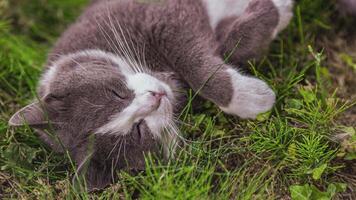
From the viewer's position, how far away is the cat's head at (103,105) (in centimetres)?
251

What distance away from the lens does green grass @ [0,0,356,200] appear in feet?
8.04

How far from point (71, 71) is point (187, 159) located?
72 centimetres

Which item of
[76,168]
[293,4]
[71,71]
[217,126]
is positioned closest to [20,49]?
[71,71]

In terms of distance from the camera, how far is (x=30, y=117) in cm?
259

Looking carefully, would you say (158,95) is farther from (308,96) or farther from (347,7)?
(347,7)

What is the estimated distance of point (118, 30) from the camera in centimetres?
281

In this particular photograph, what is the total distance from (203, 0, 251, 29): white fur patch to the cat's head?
22.5 inches

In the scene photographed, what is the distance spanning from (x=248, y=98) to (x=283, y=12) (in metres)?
0.61

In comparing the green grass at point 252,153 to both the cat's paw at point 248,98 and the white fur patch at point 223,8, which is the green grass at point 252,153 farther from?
the white fur patch at point 223,8

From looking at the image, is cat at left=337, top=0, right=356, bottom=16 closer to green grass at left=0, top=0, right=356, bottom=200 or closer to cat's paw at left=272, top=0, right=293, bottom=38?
green grass at left=0, top=0, right=356, bottom=200

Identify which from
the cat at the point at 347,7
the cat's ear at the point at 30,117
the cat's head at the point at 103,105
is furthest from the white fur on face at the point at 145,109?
the cat at the point at 347,7

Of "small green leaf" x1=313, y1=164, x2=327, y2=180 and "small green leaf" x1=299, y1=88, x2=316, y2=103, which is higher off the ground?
"small green leaf" x1=299, y1=88, x2=316, y2=103

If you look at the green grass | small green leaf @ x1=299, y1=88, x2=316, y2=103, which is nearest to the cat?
the green grass

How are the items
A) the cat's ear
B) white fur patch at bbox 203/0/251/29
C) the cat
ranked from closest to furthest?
the cat's ear
white fur patch at bbox 203/0/251/29
the cat
